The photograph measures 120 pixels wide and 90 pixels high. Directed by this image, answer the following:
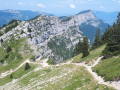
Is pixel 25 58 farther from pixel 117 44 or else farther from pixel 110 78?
pixel 110 78

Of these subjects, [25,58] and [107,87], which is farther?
[25,58]

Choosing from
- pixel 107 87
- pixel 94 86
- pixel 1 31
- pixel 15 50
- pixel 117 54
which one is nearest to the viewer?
pixel 107 87

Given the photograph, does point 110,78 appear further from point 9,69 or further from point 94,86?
point 9,69

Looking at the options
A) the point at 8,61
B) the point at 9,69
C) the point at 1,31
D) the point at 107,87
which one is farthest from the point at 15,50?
the point at 107,87

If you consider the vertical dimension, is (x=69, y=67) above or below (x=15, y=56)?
above

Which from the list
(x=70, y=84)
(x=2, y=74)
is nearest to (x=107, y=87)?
(x=70, y=84)

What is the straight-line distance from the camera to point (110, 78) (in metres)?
25.3

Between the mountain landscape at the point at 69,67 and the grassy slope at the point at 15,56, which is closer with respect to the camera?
the mountain landscape at the point at 69,67

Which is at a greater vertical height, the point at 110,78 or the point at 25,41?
the point at 110,78

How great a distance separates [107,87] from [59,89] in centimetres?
1196

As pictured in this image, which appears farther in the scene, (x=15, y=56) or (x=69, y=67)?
(x=15, y=56)

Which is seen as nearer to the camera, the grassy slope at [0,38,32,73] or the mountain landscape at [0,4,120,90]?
the mountain landscape at [0,4,120,90]

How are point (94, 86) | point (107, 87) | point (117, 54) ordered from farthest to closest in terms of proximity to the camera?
point (117, 54) < point (94, 86) < point (107, 87)

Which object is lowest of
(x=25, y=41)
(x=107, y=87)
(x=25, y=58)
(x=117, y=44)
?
(x=25, y=58)
